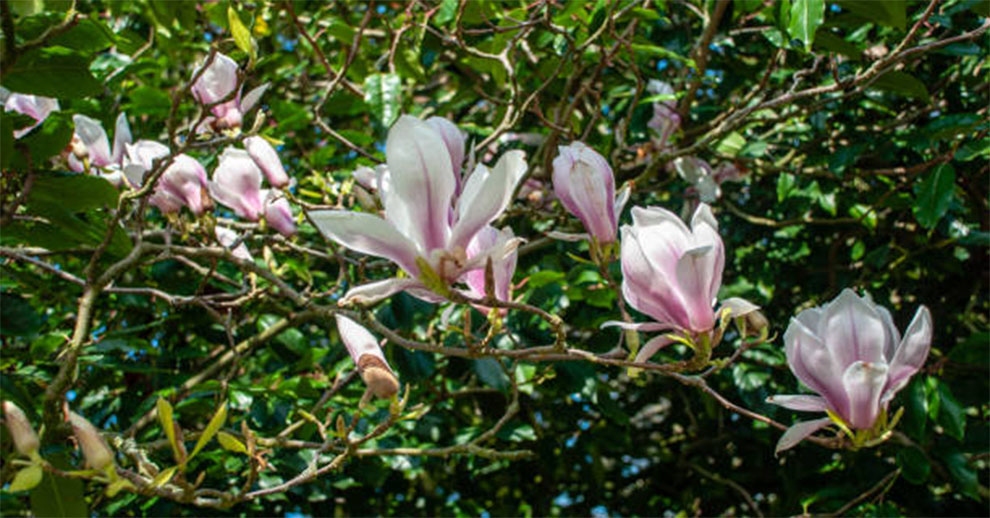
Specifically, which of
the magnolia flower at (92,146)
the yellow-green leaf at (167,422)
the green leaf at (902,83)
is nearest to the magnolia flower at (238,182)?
the magnolia flower at (92,146)

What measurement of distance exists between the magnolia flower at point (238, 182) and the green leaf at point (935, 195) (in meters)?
1.04

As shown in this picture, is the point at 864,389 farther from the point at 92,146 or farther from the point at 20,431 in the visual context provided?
the point at 92,146

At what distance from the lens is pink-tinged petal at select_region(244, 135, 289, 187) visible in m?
1.28

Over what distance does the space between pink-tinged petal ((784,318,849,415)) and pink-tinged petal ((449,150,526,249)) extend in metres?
0.37

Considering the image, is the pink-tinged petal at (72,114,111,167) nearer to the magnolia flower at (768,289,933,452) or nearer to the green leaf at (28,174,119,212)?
the green leaf at (28,174,119,212)

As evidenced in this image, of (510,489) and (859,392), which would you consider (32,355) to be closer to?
(859,392)

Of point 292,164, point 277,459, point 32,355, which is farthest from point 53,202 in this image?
point 292,164

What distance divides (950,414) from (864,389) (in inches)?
27.2

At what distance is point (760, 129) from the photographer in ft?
6.80

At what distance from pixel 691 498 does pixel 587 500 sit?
0.87 feet

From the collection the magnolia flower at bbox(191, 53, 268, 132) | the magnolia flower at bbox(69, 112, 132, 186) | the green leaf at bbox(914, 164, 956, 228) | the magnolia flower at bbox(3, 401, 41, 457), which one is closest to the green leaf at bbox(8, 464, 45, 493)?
the magnolia flower at bbox(3, 401, 41, 457)

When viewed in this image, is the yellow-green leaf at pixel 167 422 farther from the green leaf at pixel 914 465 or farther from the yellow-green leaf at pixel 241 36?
the green leaf at pixel 914 465

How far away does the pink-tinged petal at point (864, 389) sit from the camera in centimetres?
92

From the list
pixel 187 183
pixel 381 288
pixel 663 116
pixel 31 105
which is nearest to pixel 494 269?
pixel 381 288
